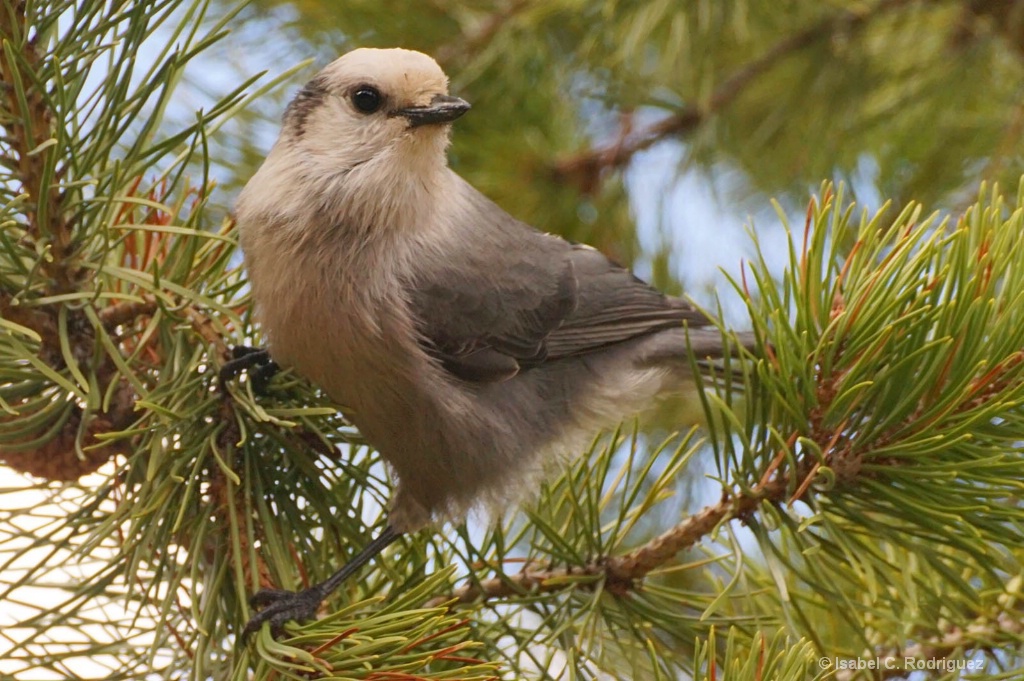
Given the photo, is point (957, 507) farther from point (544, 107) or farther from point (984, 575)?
point (544, 107)

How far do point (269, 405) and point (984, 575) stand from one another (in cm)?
122

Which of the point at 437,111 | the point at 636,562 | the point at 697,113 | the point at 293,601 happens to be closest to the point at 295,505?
the point at 293,601

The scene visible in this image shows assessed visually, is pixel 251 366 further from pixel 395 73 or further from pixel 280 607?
pixel 395 73

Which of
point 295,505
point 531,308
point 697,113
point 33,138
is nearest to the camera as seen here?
point 33,138

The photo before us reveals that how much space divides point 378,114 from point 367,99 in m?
0.04

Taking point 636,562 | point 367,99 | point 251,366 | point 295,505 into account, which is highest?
point 367,99

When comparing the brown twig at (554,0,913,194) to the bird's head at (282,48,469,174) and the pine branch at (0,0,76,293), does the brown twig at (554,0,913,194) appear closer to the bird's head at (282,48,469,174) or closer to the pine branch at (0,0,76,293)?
the bird's head at (282,48,469,174)

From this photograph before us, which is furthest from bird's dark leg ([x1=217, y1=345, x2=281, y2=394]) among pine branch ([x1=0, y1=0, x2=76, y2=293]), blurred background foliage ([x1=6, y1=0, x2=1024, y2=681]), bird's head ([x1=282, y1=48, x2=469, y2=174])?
bird's head ([x1=282, y1=48, x2=469, y2=174])

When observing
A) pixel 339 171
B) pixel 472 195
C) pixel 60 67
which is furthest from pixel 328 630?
pixel 472 195

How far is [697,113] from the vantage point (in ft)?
9.79

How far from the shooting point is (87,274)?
5.37 ft

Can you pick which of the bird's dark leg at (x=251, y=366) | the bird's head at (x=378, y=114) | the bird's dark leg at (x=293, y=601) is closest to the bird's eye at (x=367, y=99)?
the bird's head at (x=378, y=114)

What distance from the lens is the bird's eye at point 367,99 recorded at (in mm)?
2191

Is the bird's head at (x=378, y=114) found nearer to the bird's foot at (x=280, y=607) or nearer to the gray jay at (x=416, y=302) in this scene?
the gray jay at (x=416, y=302)
